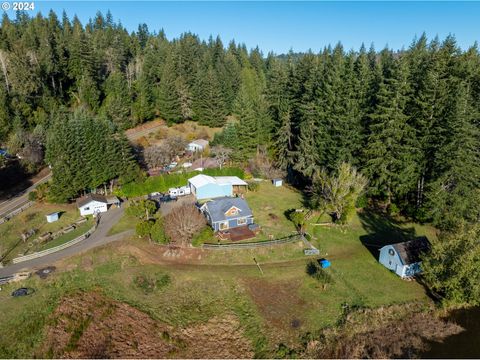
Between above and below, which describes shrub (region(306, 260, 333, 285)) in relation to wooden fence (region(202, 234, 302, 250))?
below

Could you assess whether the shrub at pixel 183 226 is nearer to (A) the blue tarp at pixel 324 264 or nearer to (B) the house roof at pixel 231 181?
(A) the blue tarp at pixel 324 264

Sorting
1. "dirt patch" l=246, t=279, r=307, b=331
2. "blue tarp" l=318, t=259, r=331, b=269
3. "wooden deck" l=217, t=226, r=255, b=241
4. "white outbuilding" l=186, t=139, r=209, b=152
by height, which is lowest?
"dirt patch" l=246, t=279, r=307, b=331

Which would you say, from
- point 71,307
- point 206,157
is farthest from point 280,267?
point 206,157

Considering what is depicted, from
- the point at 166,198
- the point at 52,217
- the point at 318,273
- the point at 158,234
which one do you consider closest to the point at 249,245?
the point at 318,273

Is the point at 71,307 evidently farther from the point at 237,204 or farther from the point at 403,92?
the point at 403,92

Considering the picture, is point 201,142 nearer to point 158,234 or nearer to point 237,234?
point 237,234

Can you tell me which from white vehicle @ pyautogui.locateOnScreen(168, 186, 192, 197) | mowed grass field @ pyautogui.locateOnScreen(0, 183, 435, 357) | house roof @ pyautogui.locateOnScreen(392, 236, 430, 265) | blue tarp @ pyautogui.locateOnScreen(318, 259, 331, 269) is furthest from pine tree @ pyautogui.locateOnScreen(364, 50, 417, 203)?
white vehicle @ pyautogui.locateOnScreen(168, 186, 192, 197)

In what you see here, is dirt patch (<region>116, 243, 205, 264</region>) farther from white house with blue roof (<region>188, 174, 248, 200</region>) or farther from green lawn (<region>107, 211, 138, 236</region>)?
white house with blue roof (<region>188, 174, 248, 200</region>)
